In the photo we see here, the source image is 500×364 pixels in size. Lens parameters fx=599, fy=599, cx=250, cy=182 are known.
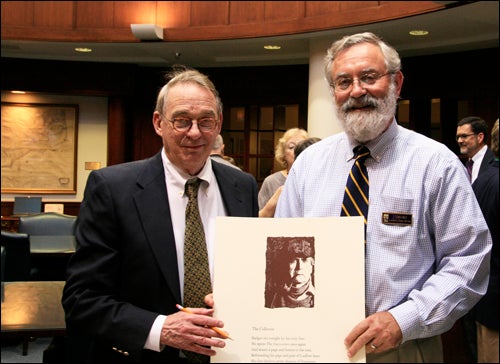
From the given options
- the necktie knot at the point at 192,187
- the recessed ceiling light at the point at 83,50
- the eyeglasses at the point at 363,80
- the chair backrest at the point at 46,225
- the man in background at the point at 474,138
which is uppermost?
the recessed ceiling light at the point at 83,50

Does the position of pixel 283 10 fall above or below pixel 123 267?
above

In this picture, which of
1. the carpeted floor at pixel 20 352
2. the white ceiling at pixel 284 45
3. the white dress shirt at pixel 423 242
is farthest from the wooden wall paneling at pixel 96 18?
the white dress shirt at pixel 423 242

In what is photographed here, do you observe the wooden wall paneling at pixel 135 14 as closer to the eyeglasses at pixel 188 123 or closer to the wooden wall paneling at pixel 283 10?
the wooden wall paneling at pixel 283 10

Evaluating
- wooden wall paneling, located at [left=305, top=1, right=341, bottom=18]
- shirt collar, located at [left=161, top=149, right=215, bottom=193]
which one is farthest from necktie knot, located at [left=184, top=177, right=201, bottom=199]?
wooden wall paneling, located at [left=305, top=1, right=341, bottom=18]

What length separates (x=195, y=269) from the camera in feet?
5.44

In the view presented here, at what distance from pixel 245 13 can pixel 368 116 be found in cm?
491

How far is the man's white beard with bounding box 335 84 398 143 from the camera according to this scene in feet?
5.72

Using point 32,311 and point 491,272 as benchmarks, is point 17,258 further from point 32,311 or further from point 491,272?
point 491,272

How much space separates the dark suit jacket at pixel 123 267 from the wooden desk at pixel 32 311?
758mm

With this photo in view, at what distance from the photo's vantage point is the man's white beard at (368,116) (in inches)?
68.6

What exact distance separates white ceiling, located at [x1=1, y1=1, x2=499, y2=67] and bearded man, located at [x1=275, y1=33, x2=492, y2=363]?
349cm

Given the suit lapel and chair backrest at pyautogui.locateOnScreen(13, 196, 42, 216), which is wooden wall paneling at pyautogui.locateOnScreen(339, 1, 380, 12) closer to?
the suit lapel

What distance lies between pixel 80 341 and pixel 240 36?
4901 millimetres

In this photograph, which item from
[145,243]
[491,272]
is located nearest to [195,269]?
[145,243]
